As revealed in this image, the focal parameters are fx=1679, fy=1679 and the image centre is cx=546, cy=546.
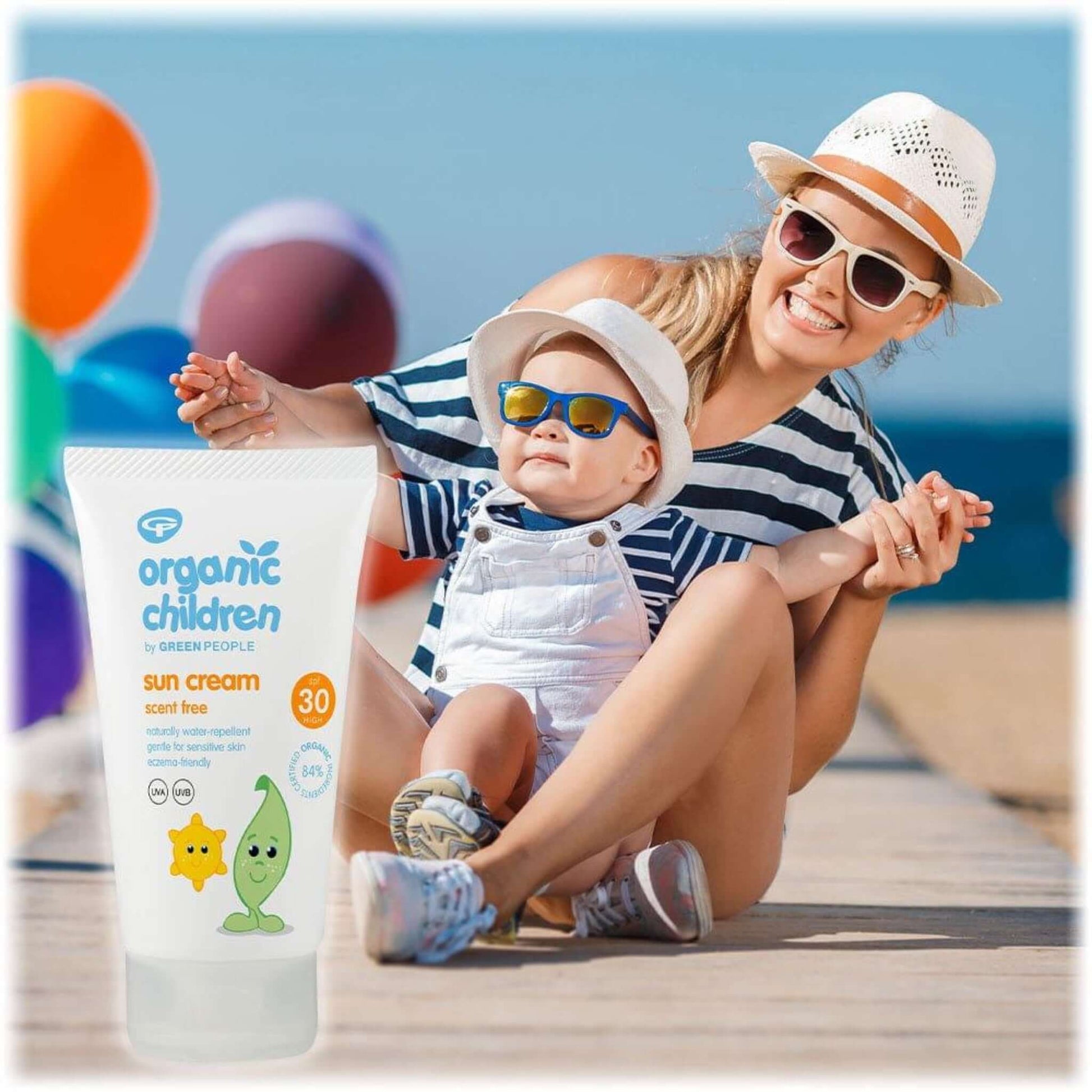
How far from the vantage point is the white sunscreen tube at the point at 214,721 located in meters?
1.66

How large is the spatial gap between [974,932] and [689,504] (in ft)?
2.30

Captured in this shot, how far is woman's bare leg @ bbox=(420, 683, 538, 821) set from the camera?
2014 millimetres

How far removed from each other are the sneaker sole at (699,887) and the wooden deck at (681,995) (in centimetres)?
4

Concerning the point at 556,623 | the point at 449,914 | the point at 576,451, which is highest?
the point at 576,451

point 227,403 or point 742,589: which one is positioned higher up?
point 227,403

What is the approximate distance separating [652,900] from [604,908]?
0.07 meters

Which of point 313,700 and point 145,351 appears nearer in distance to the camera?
point 313,700

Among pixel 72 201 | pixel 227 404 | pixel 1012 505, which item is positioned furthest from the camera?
pixel 1012 505

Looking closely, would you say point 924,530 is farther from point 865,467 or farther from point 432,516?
point 432,516

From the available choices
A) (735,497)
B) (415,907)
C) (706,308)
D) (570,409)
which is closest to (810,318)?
(706,308)

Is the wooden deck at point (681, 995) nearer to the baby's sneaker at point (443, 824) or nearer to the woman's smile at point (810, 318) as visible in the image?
the baby's sneaker at point (443, 824)

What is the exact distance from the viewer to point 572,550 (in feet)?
7.07

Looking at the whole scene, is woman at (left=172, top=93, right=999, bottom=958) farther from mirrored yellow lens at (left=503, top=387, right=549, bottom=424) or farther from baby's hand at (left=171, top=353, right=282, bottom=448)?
mirrored yellow lens at (left=503, top=387, right=549, bottom=424)

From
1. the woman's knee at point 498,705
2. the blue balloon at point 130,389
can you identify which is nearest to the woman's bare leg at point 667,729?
the woman's knee at point 498,705
